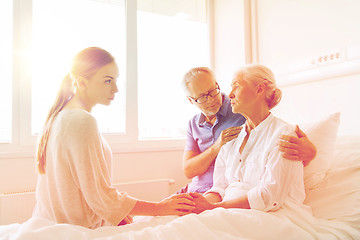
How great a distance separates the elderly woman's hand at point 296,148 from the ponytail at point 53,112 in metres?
0.94

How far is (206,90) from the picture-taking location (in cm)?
171

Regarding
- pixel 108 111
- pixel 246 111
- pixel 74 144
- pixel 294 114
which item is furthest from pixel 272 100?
pixel 108 111

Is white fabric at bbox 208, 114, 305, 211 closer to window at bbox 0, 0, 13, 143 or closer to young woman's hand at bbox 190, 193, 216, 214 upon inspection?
young woman's hand at bbox 190, 193, 216, 214

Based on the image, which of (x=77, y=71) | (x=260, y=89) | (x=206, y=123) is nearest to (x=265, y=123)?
(x=260, y=89)

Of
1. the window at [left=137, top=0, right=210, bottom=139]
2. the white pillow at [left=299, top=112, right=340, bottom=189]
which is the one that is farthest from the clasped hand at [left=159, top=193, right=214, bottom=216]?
the window at [left=137, top=0, right=210, bottom=139]

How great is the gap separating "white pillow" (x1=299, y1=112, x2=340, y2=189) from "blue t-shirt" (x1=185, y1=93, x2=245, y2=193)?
0.50 metres

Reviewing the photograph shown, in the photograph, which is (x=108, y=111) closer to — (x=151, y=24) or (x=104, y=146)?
(x=151, y=24)

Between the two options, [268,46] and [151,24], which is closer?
[268,46]

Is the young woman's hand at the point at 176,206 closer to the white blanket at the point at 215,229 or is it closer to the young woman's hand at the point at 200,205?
the young woman's hand at the point at 200,205

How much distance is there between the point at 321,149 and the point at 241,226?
629mm

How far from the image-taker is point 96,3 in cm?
238

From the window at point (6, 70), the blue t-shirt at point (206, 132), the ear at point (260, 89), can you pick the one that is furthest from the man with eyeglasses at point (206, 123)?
the window at point (6, 70)

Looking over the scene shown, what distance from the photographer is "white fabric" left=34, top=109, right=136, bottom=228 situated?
967mm

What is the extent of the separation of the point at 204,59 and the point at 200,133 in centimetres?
147
